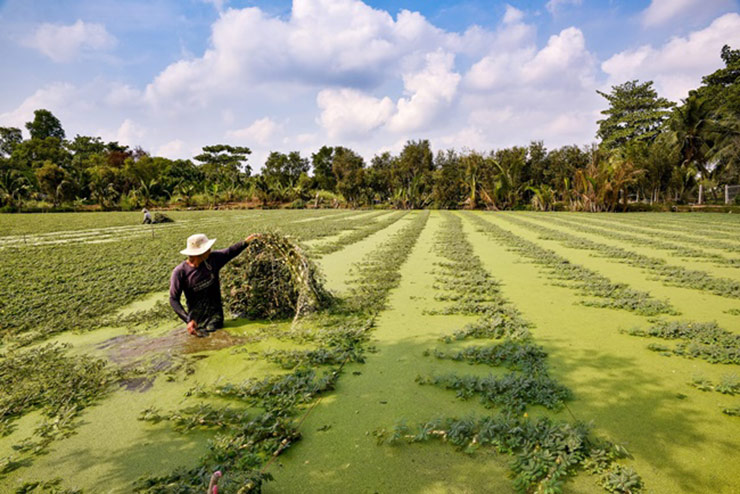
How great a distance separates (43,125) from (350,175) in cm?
4809

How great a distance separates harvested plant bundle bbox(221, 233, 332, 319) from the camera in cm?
391

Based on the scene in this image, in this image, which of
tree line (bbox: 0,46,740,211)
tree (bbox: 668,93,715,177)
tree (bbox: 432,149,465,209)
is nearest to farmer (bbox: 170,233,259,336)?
tree line (bbox: 0,46,740,211)

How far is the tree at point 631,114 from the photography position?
32.8 meters

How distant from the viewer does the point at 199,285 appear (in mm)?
3564

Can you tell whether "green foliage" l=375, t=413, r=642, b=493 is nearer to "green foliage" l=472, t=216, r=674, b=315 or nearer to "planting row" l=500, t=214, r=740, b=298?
"green foliage" l=472, t=216, r=674, b=315

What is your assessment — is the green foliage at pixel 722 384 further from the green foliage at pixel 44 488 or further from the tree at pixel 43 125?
the tree at pixel 43 125

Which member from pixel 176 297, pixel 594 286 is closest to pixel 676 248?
pixel 594 286

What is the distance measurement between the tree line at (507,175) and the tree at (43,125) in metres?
12.2

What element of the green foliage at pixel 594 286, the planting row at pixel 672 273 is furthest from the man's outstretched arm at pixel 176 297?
the planting row at pixel 672 273

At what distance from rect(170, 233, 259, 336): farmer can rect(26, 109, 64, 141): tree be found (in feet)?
205

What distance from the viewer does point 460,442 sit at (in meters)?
1.94

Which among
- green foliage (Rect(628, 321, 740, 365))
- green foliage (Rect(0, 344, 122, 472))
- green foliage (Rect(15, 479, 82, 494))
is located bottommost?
green foliage (Rect(15, 479, 82, 494))

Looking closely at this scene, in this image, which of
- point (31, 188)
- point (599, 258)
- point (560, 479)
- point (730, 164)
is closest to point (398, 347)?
point (560, 479)

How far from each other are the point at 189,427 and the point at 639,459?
7.76ft
